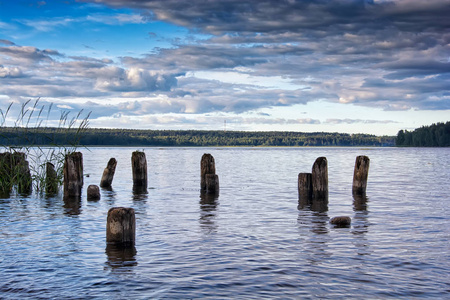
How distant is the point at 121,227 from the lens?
1180 centimetres

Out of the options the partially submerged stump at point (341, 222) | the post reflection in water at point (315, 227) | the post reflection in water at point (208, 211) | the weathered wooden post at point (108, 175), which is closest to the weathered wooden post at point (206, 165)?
the post reflection in water at point (208, 211)

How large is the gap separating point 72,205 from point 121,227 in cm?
957

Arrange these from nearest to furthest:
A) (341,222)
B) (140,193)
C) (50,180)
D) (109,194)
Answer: (341,222)
(50,180)
(109,194)
(140,193)

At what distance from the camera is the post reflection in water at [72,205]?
18.7 metres

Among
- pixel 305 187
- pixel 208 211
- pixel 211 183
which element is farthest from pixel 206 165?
pixel 208 211

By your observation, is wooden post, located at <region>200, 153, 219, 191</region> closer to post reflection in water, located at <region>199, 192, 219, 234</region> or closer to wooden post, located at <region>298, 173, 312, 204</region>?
post reflection in water, located at <region>199, 192, 219, 234</region>

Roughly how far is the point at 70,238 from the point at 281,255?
6.41 metres

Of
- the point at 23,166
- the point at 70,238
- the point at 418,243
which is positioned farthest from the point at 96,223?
the point at 418,243

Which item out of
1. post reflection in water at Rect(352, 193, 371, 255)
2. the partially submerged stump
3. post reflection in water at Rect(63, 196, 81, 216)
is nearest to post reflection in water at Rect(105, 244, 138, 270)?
post reflection in water at Rect(352, 193, 371, 255)

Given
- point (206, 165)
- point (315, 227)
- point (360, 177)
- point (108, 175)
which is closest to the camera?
point (315, 227)

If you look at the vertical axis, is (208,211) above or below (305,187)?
below

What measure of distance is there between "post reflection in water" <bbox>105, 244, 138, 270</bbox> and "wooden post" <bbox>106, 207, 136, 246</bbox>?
0.13 meters

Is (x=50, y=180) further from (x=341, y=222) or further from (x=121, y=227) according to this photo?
(x=341, y=222)

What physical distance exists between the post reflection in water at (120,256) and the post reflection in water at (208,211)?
3.51 metres
